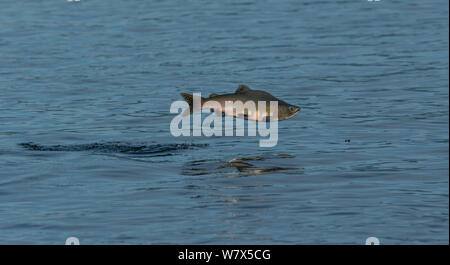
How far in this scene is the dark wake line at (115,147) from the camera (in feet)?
53.9

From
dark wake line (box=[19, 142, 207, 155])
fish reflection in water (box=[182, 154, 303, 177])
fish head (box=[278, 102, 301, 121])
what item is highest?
fish head (box=[278, 102, 301, 121])

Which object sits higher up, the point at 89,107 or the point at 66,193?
the point at 89,107

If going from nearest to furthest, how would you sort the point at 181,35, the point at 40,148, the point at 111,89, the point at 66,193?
the point at 66,193 → the point at 40,148 → the point at 111,89 → the point at 181,35

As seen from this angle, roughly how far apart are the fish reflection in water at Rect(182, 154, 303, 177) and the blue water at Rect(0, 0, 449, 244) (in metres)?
0.05

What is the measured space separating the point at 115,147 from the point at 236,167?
8.84ft

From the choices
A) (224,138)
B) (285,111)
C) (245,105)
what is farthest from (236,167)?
(224,138)

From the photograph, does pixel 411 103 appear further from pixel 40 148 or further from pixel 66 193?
pixel 66 193

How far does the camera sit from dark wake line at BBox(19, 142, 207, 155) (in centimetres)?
1642

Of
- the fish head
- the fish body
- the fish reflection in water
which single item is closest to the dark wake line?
the fish reflection in water

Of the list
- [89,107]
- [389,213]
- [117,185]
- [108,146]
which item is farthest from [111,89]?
[389,213]

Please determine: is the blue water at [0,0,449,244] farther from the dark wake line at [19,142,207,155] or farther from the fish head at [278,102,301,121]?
the fish head at [278,102,301,121]

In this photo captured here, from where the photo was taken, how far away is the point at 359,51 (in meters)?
27.0

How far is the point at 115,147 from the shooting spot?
1667 cm
